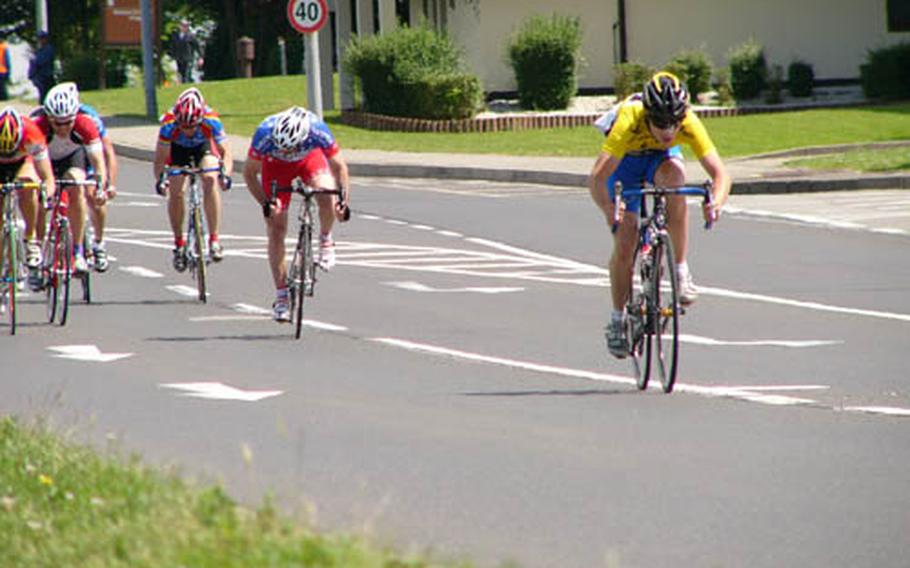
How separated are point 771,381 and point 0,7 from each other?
7503cm

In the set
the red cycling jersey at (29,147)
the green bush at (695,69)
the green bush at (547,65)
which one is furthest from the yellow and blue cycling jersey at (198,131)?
the green bush at (695,69)

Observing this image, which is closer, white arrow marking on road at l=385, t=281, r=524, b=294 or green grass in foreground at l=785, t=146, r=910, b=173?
white arrow marking on road at l=385, t=281, r=524, b=294

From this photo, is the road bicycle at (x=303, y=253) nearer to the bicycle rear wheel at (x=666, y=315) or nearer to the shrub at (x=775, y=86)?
the bicycle rear wheel at (x=666, y=315)

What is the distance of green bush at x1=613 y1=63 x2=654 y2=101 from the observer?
1596 inches

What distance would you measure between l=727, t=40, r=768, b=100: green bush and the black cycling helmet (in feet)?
104

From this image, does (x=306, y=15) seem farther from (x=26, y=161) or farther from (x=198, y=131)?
(x=26, y=161)

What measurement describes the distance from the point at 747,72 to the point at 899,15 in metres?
4.07

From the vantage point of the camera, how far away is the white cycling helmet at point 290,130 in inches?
549

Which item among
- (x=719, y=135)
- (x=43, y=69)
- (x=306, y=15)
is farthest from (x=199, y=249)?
(x=43, y=69)

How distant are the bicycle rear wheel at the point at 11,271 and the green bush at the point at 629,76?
26630mm

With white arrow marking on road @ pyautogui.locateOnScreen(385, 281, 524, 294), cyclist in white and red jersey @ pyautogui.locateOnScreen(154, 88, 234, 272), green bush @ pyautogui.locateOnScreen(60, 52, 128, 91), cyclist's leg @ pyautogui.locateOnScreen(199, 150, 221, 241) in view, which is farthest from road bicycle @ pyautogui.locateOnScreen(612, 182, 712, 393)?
green bush @ pyautogui.locateOnScreen(60, 52, 128, 91)

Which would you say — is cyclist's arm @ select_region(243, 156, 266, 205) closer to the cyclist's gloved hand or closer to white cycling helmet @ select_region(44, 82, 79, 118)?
white cycling helmet @ select_region(44, 82, 79, 118)

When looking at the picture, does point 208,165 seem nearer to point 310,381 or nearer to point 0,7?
point 310,381

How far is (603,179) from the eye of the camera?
1123 centimetres
